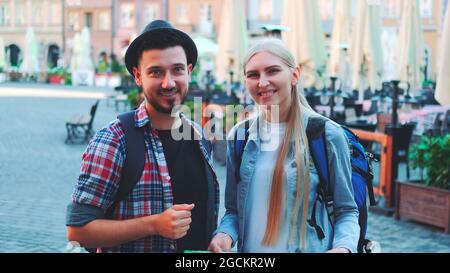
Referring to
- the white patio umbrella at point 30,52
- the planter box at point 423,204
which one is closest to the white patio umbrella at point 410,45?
the planter box at point 423,204

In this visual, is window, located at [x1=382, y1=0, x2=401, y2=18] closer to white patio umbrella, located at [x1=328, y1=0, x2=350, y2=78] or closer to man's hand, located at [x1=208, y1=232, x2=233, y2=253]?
white patio umbrella, located at [x1=328, y1=0, x2=350, y2=78]

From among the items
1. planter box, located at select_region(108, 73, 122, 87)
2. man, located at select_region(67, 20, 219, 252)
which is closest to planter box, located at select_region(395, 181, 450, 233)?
man, located at select_region(67, 20, 219, 252)

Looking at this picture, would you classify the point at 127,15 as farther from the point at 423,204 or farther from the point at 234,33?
the point at 423,204

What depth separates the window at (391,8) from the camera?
3994cm

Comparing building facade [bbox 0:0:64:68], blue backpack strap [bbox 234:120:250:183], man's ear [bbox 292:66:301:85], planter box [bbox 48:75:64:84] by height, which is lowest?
planter box [bbox 48:75:64:84]

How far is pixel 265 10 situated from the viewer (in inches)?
1832

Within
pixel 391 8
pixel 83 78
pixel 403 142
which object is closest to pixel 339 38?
pixel 403 142

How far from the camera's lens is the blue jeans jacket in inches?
89.2

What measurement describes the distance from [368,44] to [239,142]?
13.1 meters

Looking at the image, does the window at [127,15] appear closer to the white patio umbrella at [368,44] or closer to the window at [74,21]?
the window at [74,21]

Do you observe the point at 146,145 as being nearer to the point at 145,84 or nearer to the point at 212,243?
the point at 145,84

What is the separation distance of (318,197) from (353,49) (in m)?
13.2

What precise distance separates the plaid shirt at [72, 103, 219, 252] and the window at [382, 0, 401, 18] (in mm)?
39608

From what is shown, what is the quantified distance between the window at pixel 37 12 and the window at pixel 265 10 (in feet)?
62.4
